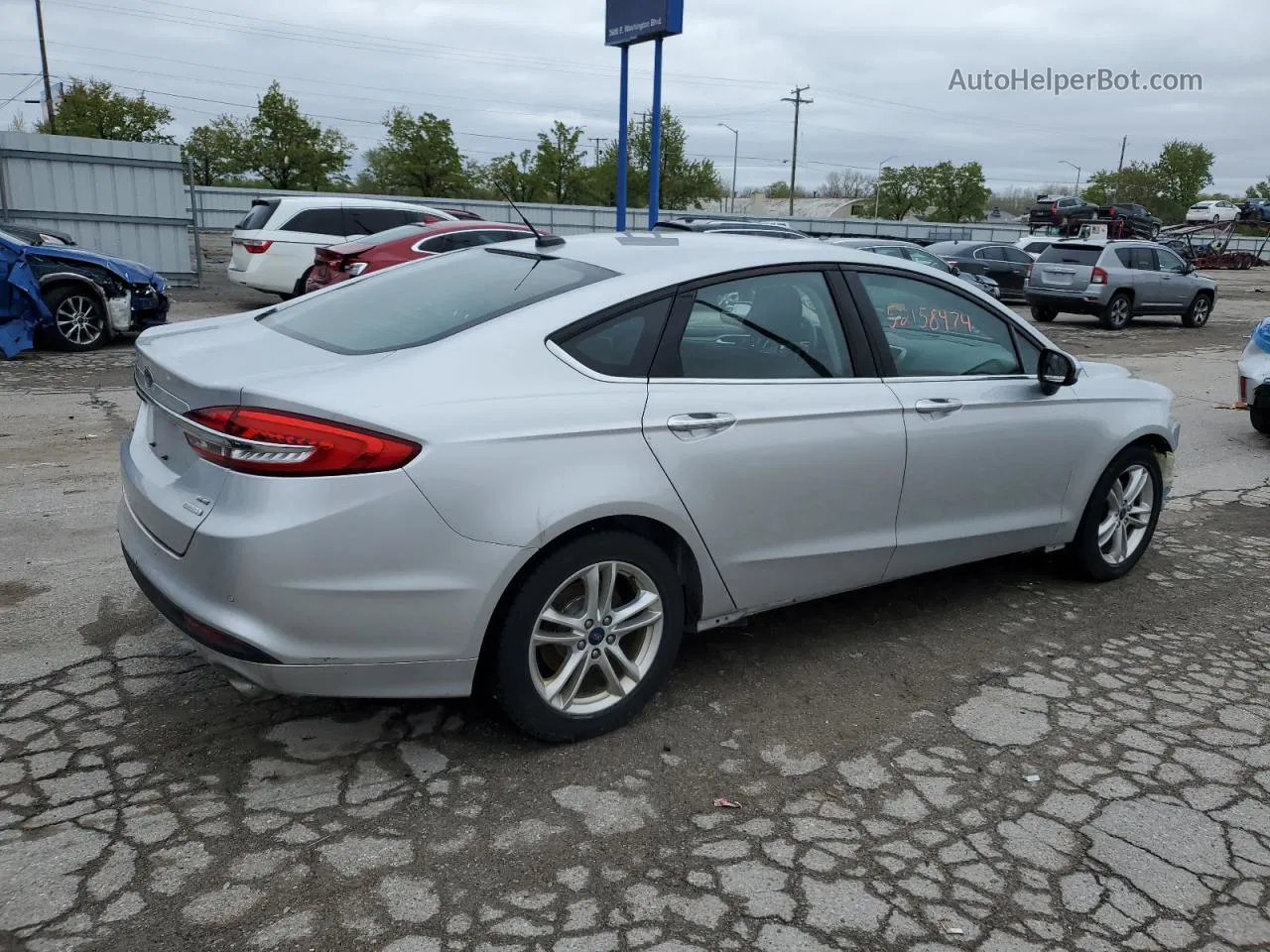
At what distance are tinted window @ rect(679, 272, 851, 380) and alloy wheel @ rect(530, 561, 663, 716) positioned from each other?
29.1 inches

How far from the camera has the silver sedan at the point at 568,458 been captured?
2887 mm

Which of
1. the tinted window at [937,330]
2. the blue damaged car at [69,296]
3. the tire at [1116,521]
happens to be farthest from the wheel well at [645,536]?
the blue damaged car at [69,296]

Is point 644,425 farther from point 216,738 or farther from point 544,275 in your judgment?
point 216,738

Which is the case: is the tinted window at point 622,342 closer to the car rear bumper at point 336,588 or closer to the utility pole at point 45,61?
the car rear bumper at point 336,588

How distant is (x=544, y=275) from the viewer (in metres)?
3.72

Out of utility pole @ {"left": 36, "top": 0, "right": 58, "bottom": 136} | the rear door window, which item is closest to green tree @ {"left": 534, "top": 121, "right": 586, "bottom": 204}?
utility pole @ {"left": 36, "top": 0, "right": 58, "bottom": 136}

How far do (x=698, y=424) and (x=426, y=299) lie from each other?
42.6 inches

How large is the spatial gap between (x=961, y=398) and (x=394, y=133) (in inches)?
2044

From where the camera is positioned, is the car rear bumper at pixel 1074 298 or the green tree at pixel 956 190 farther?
the green tree at pixel 956 190

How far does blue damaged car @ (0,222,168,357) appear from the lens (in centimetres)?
1070

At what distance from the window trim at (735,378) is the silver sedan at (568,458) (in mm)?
11

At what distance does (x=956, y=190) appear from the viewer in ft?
262

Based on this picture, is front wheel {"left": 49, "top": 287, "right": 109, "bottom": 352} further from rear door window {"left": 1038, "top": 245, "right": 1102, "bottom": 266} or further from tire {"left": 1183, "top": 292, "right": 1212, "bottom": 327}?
tire {"left": 1183, "top": 292, "right": 1212, "bottom": 327}

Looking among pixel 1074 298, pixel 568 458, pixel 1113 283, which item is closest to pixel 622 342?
pixel 568 458
